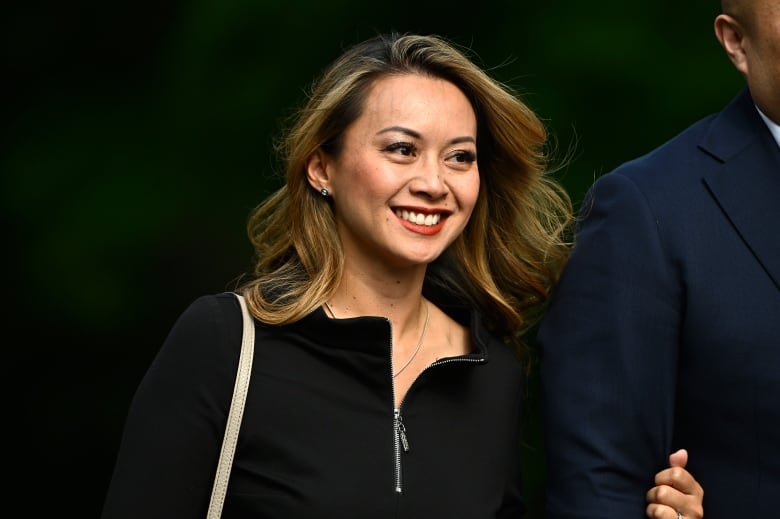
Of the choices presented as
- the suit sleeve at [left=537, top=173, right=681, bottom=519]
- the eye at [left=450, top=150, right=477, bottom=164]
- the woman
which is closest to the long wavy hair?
the woman

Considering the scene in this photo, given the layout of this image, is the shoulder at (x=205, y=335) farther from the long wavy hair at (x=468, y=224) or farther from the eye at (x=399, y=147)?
the eye at (x=399, y=147)

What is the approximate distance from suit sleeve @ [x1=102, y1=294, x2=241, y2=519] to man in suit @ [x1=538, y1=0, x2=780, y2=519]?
23.8 inches

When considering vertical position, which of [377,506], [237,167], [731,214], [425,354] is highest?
[237,167]

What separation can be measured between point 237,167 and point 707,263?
6.53 ft

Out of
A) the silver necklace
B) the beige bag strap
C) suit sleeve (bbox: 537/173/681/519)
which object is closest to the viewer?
the beige bag strap

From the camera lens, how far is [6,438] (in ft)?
16.1

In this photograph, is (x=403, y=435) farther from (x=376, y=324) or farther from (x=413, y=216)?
(x=413, y=216)

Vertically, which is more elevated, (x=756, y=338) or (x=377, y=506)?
(x=756, y=338)

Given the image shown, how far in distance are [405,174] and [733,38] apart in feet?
2.01

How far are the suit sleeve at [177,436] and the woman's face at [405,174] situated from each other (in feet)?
1.17

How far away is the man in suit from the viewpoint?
2984 mm

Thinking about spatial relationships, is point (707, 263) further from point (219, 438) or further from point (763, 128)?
point (219, 438)

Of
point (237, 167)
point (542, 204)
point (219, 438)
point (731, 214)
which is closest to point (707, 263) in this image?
point (731, 214)

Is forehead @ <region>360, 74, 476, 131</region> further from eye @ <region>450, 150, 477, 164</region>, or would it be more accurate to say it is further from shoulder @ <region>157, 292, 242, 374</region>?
shoulder @ <region>157, 292, 242, 374</region>
